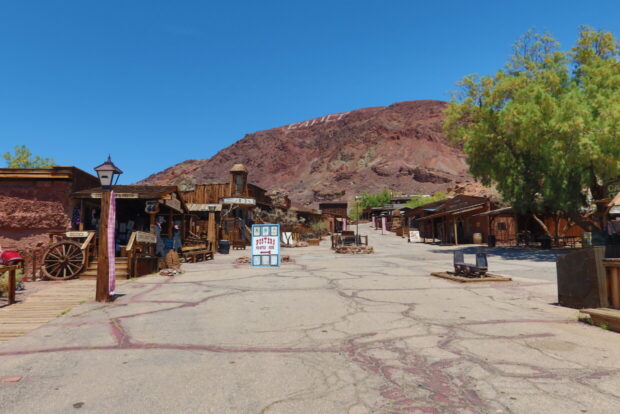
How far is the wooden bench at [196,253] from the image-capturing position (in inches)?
706

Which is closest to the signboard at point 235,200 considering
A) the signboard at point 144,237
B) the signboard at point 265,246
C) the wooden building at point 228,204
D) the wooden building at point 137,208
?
the wooden building at point 228,204

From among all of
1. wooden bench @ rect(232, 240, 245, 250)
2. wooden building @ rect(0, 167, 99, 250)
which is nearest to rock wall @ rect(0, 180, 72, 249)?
wooden building @ rect(0, 167, 99, 250)

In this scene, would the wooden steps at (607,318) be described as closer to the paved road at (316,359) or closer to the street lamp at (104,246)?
the paved road at (316,359)

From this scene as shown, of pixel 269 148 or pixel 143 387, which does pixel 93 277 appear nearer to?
pixel 143 387

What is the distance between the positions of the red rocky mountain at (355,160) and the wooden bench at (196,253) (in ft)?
307

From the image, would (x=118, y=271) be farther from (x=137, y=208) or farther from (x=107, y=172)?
(x=137, y=208)

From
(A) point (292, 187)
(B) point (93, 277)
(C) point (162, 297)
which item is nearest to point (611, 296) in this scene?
(C) point (162, 297)

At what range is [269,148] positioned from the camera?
19212cm

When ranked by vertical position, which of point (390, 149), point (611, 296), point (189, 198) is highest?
point (390, 149)

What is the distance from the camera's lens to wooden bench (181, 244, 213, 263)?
706 inches

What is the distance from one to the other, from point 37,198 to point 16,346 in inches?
441

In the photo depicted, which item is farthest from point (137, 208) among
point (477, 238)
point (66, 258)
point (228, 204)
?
point (477, 238)

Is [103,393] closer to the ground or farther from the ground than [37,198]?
closer to the ground

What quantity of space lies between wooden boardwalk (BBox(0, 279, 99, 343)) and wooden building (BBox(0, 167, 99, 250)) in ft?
13.7
